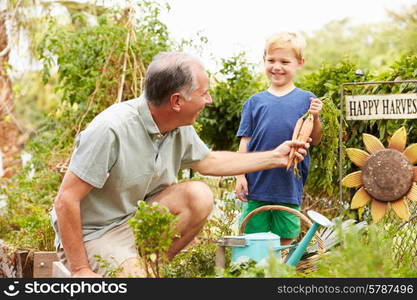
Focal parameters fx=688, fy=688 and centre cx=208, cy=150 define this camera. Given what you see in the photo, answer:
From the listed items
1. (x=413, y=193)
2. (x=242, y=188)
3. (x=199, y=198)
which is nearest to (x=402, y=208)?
(x=413, y=193)

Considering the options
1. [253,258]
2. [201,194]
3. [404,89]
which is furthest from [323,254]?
[404,89]

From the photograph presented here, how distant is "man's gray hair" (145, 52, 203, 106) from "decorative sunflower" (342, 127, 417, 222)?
107 centimetres

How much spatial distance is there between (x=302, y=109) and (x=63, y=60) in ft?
9.21

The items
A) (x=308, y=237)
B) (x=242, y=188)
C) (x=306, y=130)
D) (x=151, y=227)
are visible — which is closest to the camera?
(x=151, y=227)

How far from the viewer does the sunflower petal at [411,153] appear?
3311mm

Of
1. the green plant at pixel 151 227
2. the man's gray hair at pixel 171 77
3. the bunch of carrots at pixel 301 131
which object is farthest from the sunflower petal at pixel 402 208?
the green plant at pixel 151 227

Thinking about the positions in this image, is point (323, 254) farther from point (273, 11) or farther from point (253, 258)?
point (273, 11)

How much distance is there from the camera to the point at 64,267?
8.81 feet

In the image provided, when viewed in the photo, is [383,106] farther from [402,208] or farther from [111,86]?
[111,86]

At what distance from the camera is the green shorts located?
3482 mm

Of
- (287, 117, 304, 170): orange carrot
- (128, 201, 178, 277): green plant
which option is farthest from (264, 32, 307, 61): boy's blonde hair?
(128, 201, 178, 277): green plant

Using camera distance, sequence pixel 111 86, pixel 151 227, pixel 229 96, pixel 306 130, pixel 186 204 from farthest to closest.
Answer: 1. pixel 229 96
2. pixel 111 86
3. pixel 306 130
4. pixel 186 204
5. pixel 151 227

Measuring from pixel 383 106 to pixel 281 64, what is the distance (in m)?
0.55

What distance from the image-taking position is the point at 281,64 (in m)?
3.49
